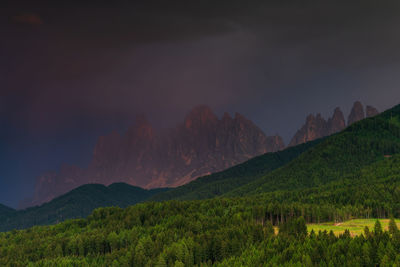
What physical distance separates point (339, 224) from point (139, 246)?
4129 inches

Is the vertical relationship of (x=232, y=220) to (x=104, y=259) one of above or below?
above

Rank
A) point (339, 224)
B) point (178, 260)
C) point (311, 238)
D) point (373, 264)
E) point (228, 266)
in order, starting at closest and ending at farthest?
point (373, 264), point (228, 266), point (311, 238), point (178, 260), point (339, 224)

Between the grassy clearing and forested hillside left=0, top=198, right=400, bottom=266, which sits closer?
forested hillside left=0, top=198, right=400, bottom=266

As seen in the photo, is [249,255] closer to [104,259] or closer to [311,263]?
[311,263]

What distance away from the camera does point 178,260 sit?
13738cm

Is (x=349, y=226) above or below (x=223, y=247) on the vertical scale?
above

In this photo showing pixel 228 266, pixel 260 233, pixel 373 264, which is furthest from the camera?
pixel 260 233

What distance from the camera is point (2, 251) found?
198 metres

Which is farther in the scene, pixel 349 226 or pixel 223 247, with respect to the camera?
pixel 349 226

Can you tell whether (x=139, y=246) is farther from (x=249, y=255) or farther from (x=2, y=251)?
(x=2, y=251)

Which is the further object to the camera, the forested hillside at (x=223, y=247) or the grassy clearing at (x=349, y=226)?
the grassy clearing at (x=349, y=226)

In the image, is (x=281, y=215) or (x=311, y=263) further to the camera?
(x=281, y=215)

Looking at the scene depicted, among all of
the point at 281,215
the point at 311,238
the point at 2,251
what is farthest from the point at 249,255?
the point at 2,251

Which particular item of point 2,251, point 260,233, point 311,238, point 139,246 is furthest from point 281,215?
point 2,251
